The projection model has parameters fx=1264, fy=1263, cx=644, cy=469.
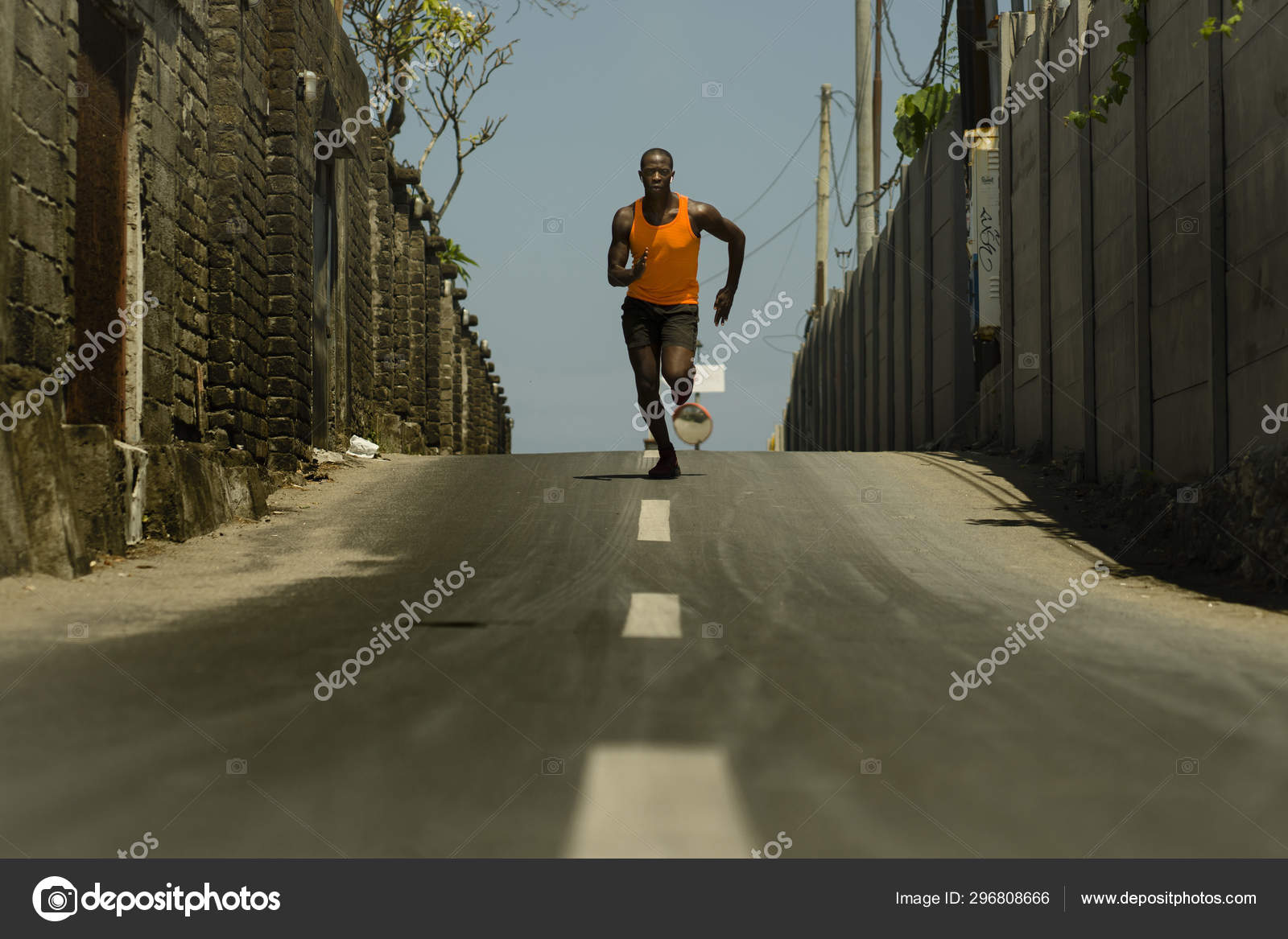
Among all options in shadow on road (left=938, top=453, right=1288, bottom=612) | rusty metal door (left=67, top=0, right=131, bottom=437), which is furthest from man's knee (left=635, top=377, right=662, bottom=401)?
rusty metal door (left=67, top=0, right=131, bottom=437)

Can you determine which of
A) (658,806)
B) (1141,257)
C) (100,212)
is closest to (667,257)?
(1141,257)

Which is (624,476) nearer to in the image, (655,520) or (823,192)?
(655,520)

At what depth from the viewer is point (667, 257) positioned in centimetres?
940

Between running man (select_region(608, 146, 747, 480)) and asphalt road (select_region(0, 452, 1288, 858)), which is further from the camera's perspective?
running man (select_region(608, 146, 747, 480))

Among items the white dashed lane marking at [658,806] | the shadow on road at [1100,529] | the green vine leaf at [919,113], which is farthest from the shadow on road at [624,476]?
the green vine leaf at [919,113]

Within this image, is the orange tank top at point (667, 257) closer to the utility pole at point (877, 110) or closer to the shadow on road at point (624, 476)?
the shadow on road at point (624, 476)

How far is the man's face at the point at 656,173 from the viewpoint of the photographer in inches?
356

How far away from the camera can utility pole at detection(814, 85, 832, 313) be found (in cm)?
3541

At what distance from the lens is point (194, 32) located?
33.7ft

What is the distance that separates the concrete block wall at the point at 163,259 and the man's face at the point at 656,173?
3.57 metres

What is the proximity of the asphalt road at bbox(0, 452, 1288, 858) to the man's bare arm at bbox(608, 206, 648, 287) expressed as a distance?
2535 mm

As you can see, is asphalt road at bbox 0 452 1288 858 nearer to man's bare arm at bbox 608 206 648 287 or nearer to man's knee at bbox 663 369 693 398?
man's knee at bbox 663 369 693 398

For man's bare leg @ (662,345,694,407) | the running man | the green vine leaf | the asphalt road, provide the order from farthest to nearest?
the green vine leaf
man's bare leg @ (662,345,694,407)
the running man
the asphalt road
